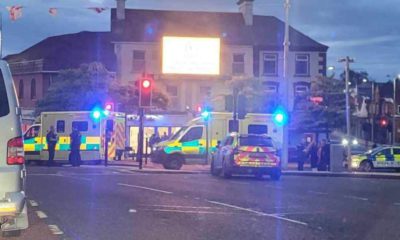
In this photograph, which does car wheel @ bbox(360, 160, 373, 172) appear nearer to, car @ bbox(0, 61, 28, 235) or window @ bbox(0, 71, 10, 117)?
car @ bbox(0, 61, 28, 235)

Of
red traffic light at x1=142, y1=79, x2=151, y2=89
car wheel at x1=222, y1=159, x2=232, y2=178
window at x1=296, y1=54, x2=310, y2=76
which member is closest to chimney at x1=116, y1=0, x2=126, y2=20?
window at x1=296, y1=54, x2=310, y2=76

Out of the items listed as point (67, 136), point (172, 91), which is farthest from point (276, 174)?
point (172, 91)

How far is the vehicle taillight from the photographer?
715cm

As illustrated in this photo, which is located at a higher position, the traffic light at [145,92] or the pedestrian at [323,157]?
the traffic light at [145,92]

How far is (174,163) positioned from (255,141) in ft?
21.6

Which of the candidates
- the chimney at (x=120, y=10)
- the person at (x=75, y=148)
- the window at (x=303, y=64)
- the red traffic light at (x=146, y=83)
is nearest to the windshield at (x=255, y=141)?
the red traffic light at (x=146, y=83)

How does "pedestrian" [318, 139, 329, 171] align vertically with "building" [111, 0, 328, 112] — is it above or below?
below

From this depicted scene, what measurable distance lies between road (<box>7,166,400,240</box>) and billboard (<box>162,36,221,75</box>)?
2822cm

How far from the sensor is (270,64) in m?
51.0

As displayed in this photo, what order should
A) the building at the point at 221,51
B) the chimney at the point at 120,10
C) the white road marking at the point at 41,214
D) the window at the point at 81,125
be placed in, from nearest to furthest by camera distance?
the white road marking at the point at 41,214 < the window at the point at 81,125 < the building at the point at 221,51 < the chimney at the point at 120,10

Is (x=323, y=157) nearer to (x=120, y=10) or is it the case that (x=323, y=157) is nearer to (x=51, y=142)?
(x=51, y=142)

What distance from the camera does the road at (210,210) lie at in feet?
32.3

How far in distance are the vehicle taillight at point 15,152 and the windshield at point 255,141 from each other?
15368 mm

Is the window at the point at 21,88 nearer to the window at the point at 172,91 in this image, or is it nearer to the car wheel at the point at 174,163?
the window at the point at 172,91
